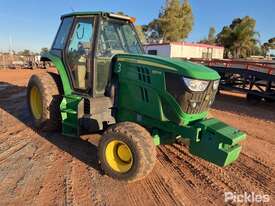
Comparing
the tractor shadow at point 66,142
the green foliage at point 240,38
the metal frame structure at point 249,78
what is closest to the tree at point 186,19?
the green foliage at point 240,38

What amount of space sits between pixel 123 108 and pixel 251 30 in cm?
4313

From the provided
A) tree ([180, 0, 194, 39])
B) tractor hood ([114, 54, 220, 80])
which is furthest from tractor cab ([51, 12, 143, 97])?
tree ([180, 0, 194, 39])

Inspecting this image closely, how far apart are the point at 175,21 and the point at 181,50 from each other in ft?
44.8

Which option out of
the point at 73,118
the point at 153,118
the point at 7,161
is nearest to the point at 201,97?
the point at 153,118

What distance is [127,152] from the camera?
3.62 meters

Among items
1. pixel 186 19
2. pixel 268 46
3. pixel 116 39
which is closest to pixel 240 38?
pixel 186 19

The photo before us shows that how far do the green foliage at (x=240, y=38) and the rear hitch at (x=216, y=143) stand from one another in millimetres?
42652

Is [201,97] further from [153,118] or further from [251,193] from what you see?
[251,193]

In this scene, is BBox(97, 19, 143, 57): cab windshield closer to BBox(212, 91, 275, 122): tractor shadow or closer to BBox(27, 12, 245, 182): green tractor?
BBox(27, 12, 245, 182): green tractor

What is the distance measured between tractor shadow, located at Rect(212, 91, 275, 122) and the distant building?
1545 centimetres

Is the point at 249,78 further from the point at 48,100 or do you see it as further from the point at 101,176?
the point at 101,176

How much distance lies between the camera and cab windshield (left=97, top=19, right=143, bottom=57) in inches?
167

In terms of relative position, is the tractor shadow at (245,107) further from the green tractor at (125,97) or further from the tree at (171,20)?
the tree at (171,20)

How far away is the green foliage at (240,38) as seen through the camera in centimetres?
4122
